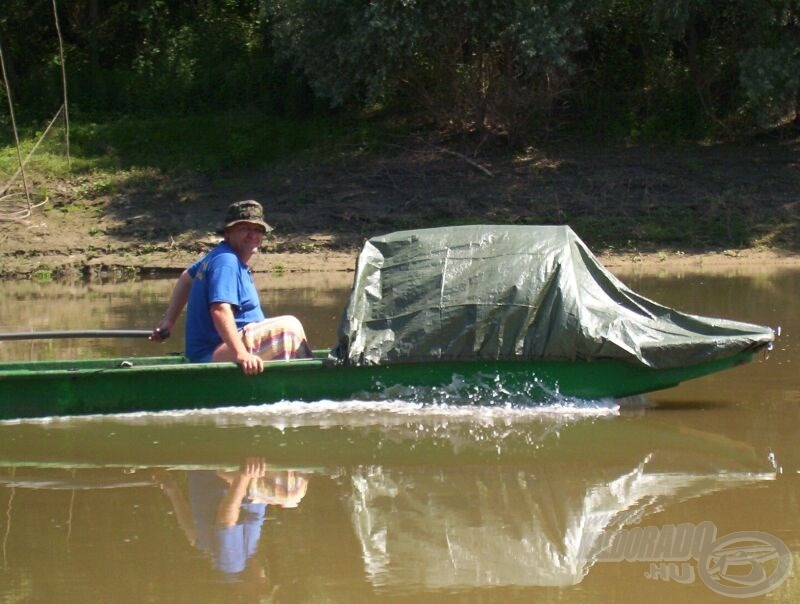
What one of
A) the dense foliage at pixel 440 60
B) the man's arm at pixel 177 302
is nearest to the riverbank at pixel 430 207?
the dense foliage at pixel 440 60

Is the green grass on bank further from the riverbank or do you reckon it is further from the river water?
the river water

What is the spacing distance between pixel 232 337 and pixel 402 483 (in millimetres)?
1630

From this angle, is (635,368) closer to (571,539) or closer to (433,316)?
(433,316)

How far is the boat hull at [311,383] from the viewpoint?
7.58m

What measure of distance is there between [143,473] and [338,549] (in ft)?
5.63

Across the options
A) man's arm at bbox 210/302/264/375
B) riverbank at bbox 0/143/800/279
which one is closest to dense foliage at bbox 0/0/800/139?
riverbank at bbox 0/143/800/279

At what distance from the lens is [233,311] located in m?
7.62

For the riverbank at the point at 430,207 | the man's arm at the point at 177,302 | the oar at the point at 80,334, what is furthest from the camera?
the riverbank at the point at 430,207

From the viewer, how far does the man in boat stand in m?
7.39

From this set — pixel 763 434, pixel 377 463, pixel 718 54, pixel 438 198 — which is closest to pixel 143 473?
pixel 377 463

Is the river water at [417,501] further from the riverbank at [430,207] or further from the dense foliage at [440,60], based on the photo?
the dense foliage at [440,60]

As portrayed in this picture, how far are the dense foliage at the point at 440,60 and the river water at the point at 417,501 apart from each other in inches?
363

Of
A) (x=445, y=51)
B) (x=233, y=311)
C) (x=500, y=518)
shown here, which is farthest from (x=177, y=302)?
(x=445, y=51)

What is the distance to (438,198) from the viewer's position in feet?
55.5
